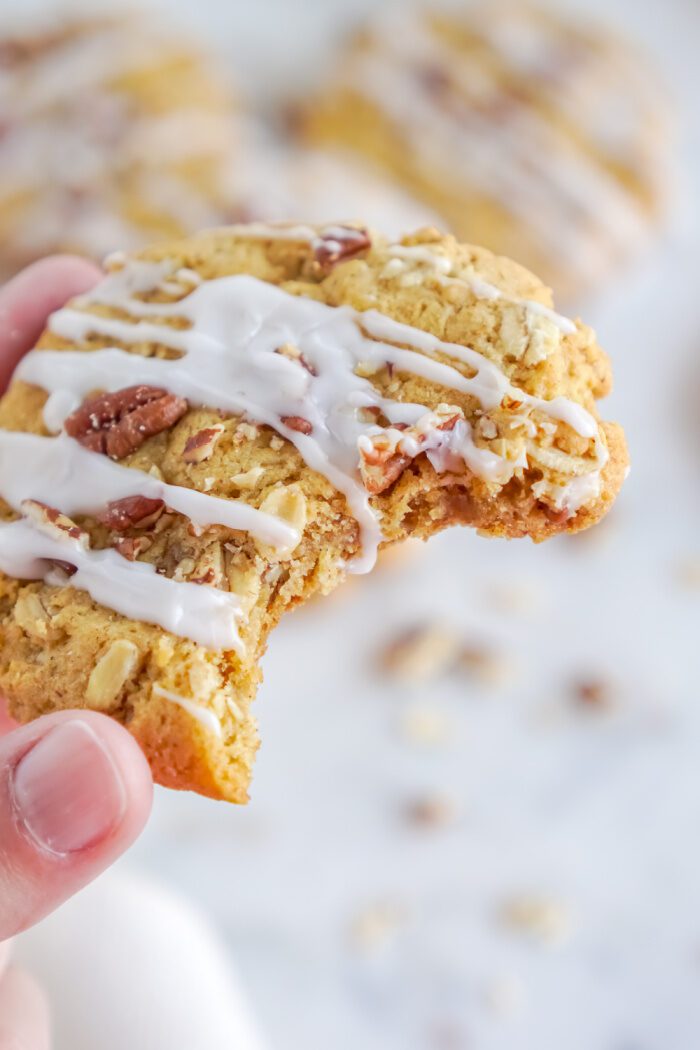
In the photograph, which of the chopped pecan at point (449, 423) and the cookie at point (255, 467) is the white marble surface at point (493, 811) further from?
the chopped pecan at point (449, 423)

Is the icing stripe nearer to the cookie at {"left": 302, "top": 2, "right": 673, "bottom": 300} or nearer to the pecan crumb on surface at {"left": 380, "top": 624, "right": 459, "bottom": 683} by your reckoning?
the pecan crumb on surface at {"left": 380, "top": 624, "right": 459, "bottom": 683}

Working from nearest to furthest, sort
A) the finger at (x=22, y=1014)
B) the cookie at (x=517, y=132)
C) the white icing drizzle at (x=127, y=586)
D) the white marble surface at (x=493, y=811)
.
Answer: the white icing drizzle at (x=127, y=586) → the finger at (x=22, y=1014) → the white marble surface at (x=493, y=811) → the cookie at (x=517, y=132)

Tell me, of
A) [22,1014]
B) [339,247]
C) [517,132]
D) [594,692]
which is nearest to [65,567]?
[339,247]

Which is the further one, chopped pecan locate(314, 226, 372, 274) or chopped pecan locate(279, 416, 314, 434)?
chopped pecan locate(314, 226, 372, 274)

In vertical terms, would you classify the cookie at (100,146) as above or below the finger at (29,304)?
below

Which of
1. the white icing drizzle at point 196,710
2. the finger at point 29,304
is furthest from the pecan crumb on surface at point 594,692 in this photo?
the white icing drizzle at point 196,710

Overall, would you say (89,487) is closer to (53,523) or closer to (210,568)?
(53,523)

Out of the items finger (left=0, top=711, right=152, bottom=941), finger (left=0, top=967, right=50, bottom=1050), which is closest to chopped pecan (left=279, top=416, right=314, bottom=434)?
finger (left=0, top=711, right=152, bottom=941)
